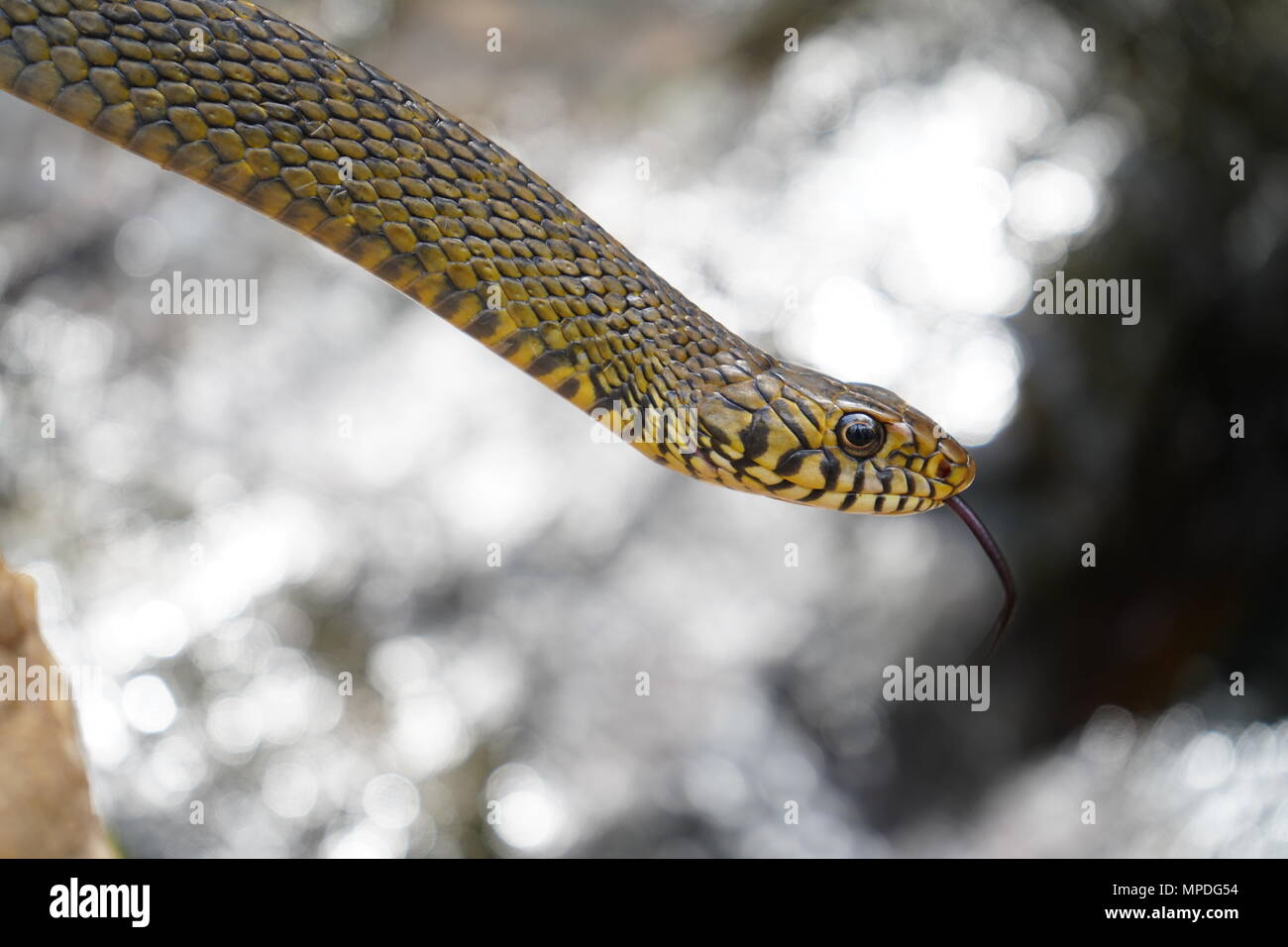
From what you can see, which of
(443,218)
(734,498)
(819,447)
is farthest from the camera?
(734,498)

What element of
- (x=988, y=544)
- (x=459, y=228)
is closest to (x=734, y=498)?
(x=988, y=544)

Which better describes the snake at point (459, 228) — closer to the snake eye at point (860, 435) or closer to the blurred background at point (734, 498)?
the snake eye at point (860, 435)

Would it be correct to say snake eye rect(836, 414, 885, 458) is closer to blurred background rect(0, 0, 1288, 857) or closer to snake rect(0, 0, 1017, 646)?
snake rect(0, 0, 1017, 646)

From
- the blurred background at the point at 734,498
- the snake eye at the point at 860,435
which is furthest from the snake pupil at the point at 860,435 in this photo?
the blurred background at the point at 734,498

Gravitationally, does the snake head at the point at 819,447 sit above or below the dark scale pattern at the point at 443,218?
below

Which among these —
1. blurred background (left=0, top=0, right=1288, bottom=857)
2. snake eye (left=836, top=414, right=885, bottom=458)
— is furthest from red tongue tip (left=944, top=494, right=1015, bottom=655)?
blurred background (left=0, top=0, right=1288, bottom=857)

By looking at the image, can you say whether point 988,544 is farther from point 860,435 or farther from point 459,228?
point 459,228
